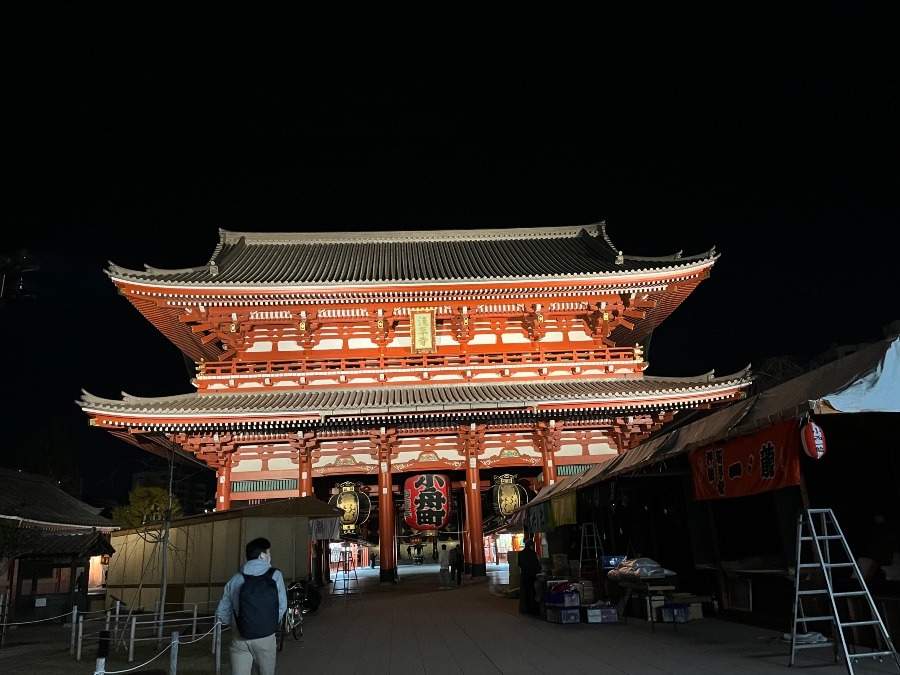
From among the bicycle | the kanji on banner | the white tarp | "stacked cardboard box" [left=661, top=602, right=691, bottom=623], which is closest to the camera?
the white tarp

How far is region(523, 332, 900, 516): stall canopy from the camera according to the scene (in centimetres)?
761

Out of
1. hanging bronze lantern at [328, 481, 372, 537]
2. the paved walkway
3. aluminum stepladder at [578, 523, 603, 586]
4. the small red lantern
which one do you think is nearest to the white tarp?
the small red lantern

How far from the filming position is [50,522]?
2931cm

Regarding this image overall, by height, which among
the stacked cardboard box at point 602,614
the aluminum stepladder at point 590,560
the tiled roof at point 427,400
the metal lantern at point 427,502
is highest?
the tiled roof at point 427,400

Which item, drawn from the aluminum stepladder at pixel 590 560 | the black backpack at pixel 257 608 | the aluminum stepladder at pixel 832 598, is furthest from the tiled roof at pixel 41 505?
the aluminum stepladder at pixel 832 598

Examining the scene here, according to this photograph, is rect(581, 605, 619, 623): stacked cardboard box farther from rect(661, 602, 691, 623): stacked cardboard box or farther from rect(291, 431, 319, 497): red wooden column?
rect(291, 431, 319, 497): red wooden column

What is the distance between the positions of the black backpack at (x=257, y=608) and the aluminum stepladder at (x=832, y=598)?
6.08 meters

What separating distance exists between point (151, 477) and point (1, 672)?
10222 centimetres

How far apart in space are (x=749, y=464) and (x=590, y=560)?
7868mm

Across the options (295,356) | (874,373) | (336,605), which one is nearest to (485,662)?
(874,373)

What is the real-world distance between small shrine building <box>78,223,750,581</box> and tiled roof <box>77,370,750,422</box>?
6cm

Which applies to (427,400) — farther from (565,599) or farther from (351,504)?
(565,599)

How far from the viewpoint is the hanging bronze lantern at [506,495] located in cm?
2261

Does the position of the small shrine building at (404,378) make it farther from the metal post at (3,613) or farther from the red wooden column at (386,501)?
the metal post at (3,613)
